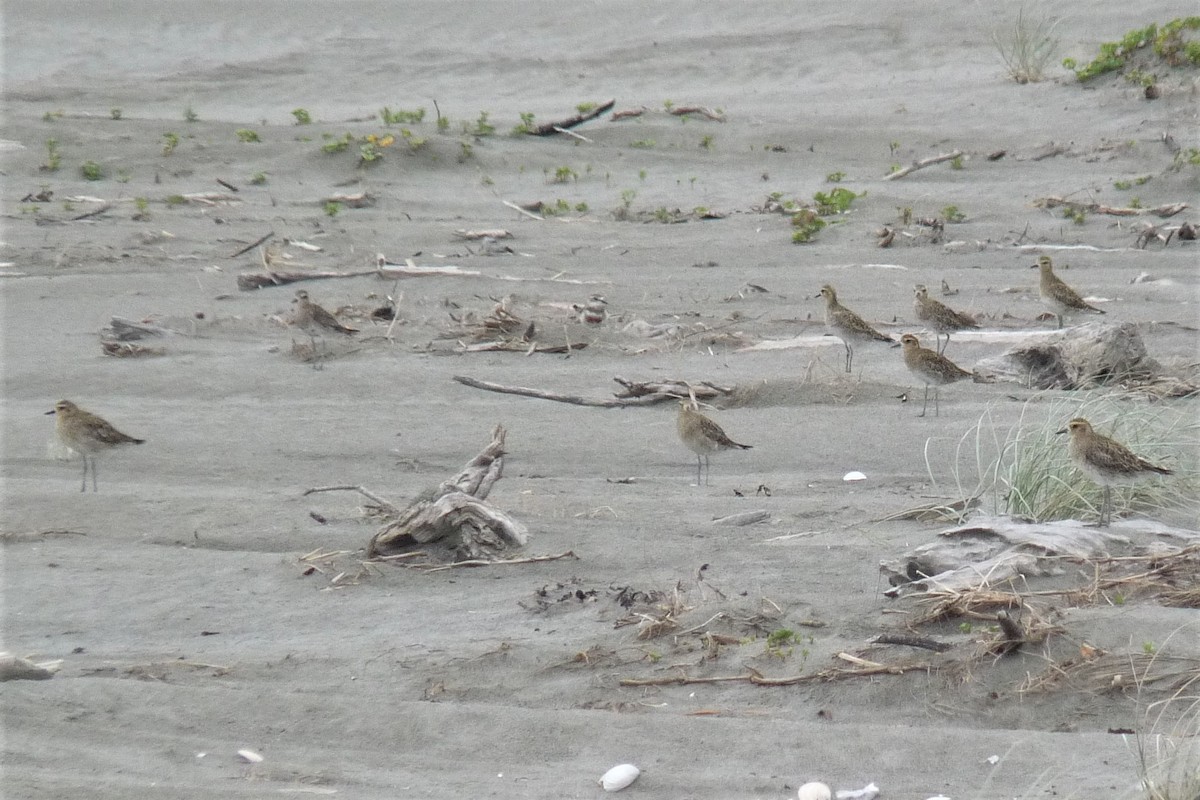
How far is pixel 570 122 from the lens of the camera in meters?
18.1

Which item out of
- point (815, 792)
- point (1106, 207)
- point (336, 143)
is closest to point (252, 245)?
point (336, 143)

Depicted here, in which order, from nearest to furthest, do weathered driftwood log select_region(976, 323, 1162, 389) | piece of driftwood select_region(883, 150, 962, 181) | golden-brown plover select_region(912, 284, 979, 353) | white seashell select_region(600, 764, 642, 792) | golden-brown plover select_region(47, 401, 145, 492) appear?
white seashell select_region(600, 764, 642, 792), golden-brown plover select_region(47, 401, 145, 492), weathered driftwood log select_region(976, 323, 1162, 389), golden-brown plover select_region(912, 284, 979, 353), piece of driftwood select_region(883, 150, 962, 181)

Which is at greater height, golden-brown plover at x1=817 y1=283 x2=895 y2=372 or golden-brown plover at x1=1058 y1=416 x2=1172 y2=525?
golden-brown plover at x1=1058 y1=416 x2=1172 y2=525

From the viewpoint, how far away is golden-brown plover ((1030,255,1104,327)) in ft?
35.3

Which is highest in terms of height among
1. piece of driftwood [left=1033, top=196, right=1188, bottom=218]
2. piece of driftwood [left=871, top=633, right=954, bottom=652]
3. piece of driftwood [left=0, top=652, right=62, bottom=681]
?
piece of driftwood [left=1033, top=196, right=1188, bottom=218]

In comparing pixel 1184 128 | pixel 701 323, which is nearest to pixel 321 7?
pixel 1184 128

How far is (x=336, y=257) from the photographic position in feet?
43.7

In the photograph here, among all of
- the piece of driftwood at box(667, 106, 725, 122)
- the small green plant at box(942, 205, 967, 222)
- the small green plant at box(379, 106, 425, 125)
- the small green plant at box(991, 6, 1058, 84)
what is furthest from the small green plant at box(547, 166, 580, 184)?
the small green plant at box(991, 6, 1058, 84)

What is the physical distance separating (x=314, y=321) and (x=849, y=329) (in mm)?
3740

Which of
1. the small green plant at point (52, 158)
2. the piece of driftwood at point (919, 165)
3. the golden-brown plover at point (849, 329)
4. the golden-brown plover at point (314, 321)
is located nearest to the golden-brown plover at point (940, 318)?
the golden-brown plover at point (849, 329)

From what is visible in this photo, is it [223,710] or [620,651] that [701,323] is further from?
[223,710]

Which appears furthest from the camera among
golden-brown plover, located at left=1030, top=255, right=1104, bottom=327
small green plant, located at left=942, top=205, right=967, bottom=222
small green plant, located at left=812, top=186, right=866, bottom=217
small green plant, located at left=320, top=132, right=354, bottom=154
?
small green plant, located at left=320, top=132, right=354, bottom=154

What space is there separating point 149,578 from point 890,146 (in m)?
12.4

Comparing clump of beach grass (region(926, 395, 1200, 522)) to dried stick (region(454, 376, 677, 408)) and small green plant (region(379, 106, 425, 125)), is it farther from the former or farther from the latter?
small green plant (region(379, 106, 425, 125))
